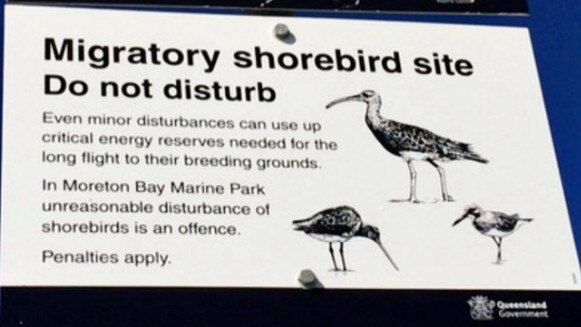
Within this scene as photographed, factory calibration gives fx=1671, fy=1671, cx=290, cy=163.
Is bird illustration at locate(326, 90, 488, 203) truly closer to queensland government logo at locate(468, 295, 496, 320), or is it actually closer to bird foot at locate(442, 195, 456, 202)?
bird foot at locate(442, 195, 456, 202)

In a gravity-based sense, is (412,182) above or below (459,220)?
above

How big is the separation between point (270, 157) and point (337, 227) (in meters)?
0.23

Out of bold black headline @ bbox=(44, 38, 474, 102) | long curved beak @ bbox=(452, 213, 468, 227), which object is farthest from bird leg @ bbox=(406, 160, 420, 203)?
bold black headline @ bbox=(44, 38, 474, 102)

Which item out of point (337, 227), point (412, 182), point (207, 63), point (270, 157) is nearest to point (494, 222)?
point (412, 182)

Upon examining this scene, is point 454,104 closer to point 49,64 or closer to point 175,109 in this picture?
point 175,109

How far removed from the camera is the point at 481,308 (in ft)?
12.0

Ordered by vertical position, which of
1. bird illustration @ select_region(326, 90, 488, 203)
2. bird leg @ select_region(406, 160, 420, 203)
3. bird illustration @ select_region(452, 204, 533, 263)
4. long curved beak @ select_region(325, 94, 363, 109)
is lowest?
bird illustration @ select_region(452, 204, 533, 263)

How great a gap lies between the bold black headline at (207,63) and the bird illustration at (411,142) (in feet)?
0.42

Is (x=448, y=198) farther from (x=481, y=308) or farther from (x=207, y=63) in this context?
(x=207, y=63)

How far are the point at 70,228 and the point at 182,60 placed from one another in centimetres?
55

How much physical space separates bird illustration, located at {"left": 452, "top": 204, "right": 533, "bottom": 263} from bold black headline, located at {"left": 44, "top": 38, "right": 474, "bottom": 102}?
0.41 m

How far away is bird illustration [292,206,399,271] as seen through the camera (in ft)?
12.1

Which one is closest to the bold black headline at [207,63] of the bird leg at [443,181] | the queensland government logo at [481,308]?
the bird leg at [443,181]

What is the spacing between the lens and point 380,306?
361 centimetres
